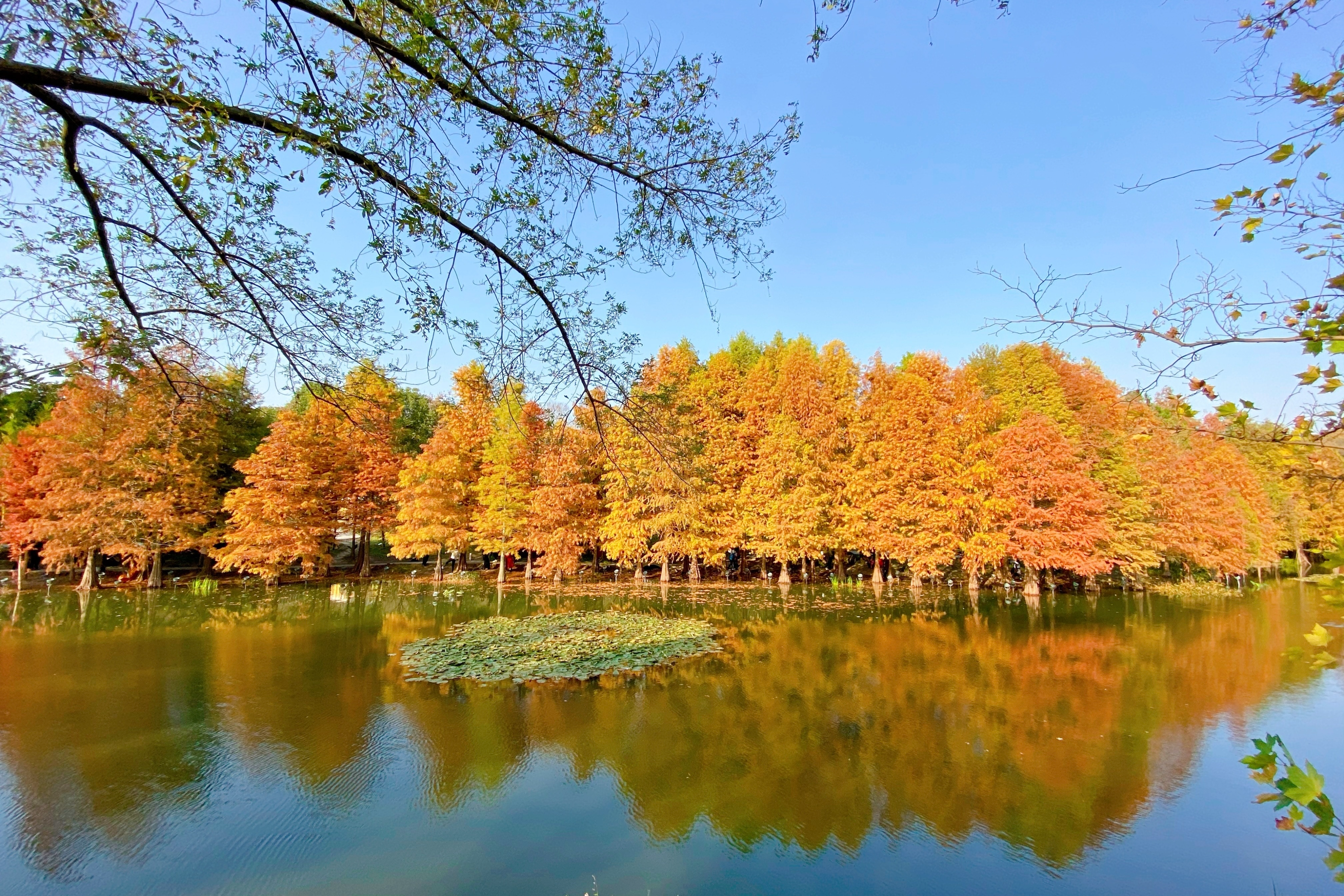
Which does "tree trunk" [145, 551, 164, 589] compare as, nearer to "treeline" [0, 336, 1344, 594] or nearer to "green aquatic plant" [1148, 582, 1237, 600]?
"treeline" [0, 336, 1344, 594]

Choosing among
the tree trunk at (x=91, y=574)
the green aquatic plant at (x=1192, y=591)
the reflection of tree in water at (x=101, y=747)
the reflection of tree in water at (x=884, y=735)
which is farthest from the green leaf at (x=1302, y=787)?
the tree trunk at (x=91, y=574)

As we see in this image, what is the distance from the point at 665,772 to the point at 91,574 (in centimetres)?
2187

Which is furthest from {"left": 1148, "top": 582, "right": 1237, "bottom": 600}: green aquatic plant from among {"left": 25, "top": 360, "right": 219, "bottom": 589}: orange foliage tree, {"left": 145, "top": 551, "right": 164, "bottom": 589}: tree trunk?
{"left": 145, "top": 551, "right": 164, "bottom": 589}: tree trunk

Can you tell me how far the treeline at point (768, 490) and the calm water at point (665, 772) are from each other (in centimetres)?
708

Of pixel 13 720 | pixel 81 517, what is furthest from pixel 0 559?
pixel 13 720

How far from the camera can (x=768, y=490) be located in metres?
20.0

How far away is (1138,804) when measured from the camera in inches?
221

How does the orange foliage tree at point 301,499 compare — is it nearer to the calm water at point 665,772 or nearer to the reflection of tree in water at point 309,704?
the reflection of tree in water at point 309,704

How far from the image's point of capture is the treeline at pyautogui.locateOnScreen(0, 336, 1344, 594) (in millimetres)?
17641

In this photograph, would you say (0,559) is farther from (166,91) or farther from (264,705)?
(166,91)

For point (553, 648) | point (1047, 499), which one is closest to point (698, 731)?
point (553, 648)

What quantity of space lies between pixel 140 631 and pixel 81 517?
7666mm

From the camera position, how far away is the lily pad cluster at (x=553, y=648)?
30.9ft

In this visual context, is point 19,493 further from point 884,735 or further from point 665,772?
point 884,735
